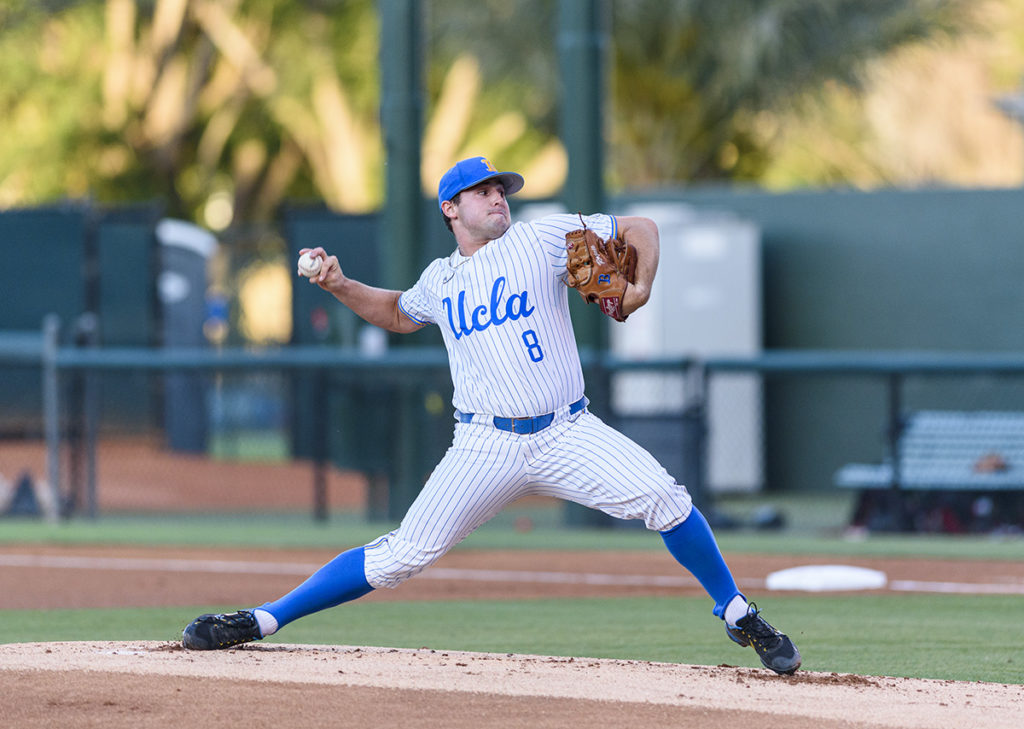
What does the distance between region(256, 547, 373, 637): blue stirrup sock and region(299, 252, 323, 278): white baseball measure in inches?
38.2

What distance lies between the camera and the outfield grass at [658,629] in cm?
610

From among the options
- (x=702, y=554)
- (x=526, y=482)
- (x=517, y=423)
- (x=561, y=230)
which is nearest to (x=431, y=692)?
(x=526, y=482)

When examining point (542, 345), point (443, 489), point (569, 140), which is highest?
point (569, 140)

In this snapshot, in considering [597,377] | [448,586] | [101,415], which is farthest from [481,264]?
[101,415]

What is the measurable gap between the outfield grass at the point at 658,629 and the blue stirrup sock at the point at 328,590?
0.83 meters

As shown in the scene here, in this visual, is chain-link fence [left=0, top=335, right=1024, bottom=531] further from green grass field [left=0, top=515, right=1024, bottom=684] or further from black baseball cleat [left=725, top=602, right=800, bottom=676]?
black baseball cleat [left=725, top=602, right=800, bottom=676]

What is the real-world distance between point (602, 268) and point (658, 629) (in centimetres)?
230

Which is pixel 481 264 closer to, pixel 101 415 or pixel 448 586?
pixel 448 586

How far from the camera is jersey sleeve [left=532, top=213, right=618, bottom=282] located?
5363mm

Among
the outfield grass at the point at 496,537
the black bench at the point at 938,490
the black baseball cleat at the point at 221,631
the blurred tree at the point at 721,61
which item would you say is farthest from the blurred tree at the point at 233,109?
the black baseball cleat at the point at 221,631

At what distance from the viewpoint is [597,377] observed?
11852 millimetres

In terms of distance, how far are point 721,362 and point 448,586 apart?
373 cm

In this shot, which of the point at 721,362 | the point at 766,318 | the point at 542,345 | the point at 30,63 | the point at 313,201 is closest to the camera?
the point at 542,345

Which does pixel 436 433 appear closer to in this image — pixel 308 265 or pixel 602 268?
pixel 308 265
